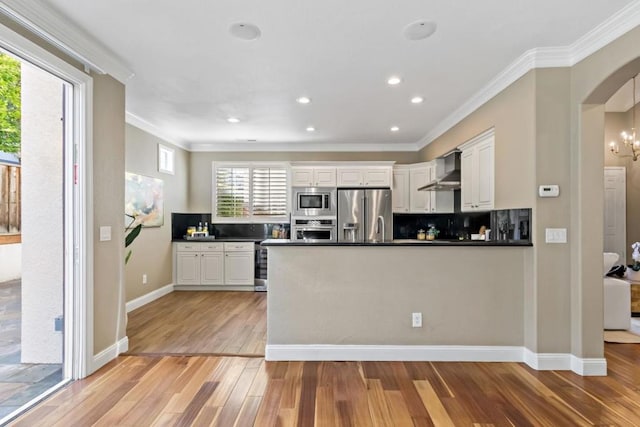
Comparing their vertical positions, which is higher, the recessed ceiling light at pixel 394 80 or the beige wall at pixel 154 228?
the recessed ceiling light at pixel 394 80

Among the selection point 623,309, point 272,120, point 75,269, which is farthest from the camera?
point 272,120

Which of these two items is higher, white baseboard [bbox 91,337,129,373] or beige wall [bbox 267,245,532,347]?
beige wall [bbox 267,245,532,347]

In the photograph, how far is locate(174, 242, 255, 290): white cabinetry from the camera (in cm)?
599

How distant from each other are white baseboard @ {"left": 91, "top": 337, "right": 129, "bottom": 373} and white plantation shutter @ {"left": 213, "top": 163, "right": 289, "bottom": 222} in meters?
3.51

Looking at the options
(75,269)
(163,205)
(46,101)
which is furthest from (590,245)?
(163,205)

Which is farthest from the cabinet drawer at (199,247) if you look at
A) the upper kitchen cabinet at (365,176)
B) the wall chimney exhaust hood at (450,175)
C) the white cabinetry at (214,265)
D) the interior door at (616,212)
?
the interior door at (616,212)

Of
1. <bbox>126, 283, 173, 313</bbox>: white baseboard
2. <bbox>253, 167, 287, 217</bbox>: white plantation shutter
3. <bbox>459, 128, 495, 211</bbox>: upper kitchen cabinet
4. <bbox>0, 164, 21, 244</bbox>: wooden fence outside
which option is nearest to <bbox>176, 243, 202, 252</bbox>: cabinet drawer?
<bbox>126, 283, 173, 313</bbox>: white baseboard

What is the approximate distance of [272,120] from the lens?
4.88m

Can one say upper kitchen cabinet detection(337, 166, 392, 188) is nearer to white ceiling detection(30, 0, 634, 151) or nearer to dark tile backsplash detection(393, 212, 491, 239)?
dark tile backsplash detection(393, 212, 491, 239)

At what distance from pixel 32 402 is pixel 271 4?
3.13m

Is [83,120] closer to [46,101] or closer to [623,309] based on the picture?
[46,101]

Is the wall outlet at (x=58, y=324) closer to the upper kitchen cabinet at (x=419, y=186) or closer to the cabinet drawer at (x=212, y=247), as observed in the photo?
the cabinet drawer at (x=212, y=247)

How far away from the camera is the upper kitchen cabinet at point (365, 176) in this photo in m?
6.08

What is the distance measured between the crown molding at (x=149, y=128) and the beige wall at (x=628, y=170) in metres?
7.37
